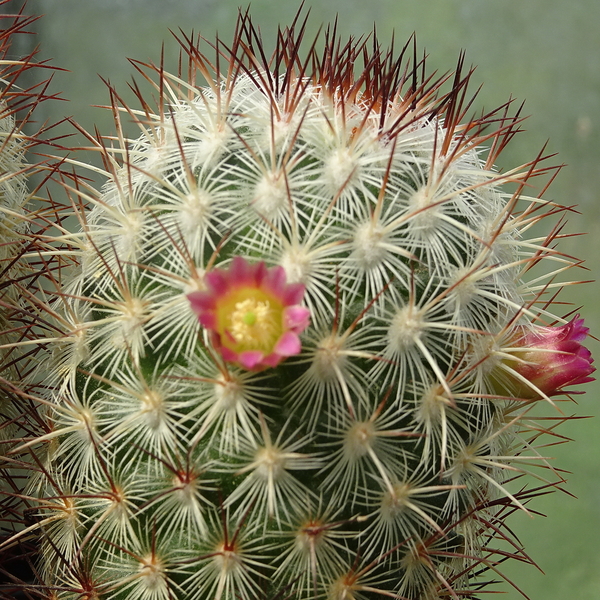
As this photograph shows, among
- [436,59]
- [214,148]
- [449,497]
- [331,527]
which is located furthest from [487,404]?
[436,59]

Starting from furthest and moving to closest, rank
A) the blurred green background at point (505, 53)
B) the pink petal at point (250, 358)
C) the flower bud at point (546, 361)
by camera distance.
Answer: the blurred green background at point (505, 53) → the flower bud at point (546, 361) → the pink petal at point (250, 358)

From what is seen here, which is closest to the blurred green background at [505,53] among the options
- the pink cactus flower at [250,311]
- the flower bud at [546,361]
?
the flower bud at [546,361]

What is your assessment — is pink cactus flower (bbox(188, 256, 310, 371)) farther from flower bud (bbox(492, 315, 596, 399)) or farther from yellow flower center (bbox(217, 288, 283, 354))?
flower bud (bbox(492, 315, 596, 399))

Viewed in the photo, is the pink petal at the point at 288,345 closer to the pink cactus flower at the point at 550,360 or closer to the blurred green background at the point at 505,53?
the pink cactus flower at the point at 550,360

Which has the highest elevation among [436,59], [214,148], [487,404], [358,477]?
[436,59]

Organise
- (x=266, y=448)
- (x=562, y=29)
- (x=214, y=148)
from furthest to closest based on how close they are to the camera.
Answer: (x=562, y=29)
(x=214, y=148)
(x=266, y=448)

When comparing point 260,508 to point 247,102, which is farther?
point 247,102

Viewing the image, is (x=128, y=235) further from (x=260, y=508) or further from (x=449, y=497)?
(x=449, y=497)
